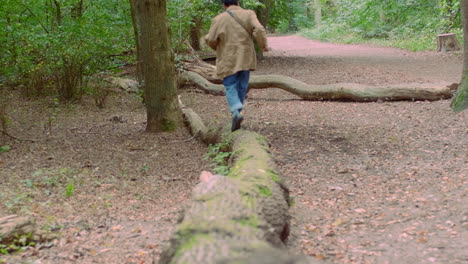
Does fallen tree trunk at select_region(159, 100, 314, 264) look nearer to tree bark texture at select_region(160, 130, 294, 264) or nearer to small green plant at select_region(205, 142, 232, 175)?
tree bark texture at select_region(160, 130, 294, 264)

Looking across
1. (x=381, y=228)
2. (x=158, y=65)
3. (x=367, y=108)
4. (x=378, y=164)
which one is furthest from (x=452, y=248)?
(x=367, y=108)

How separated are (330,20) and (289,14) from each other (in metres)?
18.9

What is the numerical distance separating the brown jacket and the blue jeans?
15cm

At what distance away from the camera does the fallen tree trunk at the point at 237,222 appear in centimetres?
243

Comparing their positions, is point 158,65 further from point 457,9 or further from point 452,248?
point 457,9

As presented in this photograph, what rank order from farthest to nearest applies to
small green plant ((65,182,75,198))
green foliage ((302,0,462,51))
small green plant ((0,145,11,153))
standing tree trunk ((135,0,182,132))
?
green foliage ((302,0,462,51)), standing tree trunk ((135,0,182,132)), small green plant ((0,145,11,153)), small green plant ((65,182,75,198))

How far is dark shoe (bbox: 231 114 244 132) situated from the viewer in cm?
627

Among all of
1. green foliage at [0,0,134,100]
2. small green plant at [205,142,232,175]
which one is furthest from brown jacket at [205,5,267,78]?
green foliage at [0,0,134,100]

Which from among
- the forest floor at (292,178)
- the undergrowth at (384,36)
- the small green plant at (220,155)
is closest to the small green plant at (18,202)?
the forest floor at (292,178)

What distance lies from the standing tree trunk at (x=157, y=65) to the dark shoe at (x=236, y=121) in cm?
176

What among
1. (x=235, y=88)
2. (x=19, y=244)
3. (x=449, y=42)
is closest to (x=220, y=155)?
(x=235, y=88)

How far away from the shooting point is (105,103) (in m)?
10.9

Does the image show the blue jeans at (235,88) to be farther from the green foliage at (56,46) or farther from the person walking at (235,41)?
the green foliage at (56,46)

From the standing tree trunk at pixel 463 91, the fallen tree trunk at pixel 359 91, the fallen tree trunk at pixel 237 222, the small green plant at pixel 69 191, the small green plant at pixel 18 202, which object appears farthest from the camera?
the fallen tree trunk at pixel 359 91
